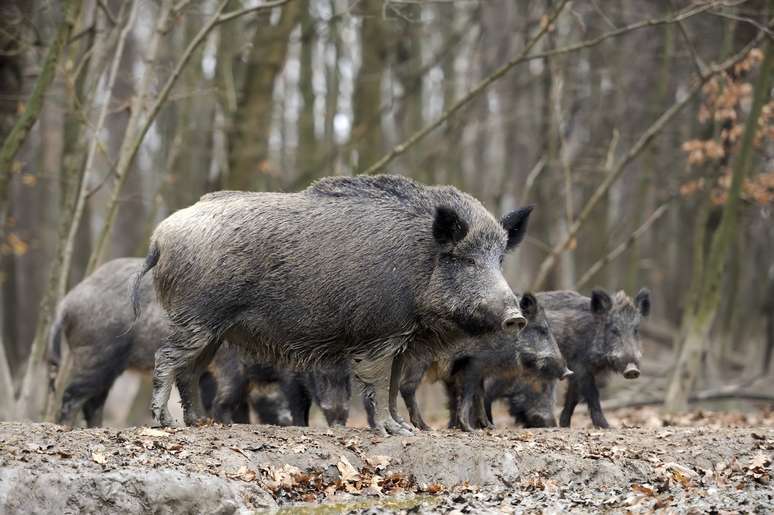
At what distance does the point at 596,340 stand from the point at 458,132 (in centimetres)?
1201

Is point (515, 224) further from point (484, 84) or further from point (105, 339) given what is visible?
point (105, 339)

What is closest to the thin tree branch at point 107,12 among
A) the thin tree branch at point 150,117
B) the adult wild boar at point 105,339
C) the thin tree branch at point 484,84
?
the thin tree branch at point 150,117

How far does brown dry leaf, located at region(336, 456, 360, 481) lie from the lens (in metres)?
7.78

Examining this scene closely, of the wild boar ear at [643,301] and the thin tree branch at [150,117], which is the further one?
the wild boar ear at [643,301]

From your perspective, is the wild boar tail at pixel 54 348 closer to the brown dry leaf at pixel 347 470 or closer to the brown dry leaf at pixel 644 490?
the brown dry leaf at pixel 347 470

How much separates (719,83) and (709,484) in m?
9.01

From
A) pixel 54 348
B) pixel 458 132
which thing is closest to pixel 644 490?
pixel 54 348

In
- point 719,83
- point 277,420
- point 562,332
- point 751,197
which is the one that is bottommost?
point 277,420

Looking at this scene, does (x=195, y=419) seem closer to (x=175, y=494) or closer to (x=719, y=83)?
(x=175, y=494)

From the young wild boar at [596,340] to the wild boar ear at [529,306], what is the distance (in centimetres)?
78

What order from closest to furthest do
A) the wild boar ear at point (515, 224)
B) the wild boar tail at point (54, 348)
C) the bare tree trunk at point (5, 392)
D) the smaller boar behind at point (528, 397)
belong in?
the wild boar ear at point (515, 224), the wild boar tail at point (54, 348), the smaller boar behind at point (528, 397), the bare tree trunk at point (5, 392)

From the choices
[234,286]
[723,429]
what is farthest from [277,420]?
[723,429]

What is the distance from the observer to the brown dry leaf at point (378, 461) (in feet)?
26.3

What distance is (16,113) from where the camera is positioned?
13.3m
